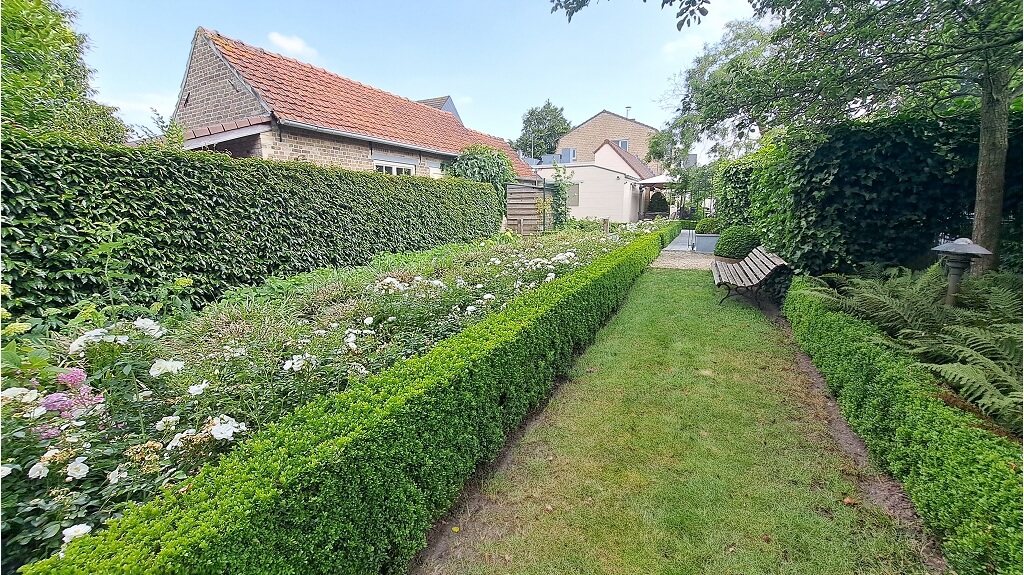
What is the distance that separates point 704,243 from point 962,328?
13.2 m

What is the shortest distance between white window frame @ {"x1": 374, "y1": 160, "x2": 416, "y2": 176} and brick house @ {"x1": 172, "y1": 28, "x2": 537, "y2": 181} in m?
0.03

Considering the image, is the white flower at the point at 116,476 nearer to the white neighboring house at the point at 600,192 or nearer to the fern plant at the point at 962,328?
the fern plant at the point at 962,328

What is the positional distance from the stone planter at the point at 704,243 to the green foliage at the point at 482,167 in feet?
22.8

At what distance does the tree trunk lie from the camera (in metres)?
3.66

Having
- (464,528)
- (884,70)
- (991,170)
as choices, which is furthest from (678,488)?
(991,170)

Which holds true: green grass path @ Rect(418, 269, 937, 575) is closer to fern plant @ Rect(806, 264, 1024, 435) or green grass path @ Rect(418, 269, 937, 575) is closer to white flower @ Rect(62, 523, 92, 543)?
fern plant @ Rect(806, 264, 1024, 435)

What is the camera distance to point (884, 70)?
359 centimetres

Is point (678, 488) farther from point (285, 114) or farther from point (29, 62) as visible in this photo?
point (285, 114)

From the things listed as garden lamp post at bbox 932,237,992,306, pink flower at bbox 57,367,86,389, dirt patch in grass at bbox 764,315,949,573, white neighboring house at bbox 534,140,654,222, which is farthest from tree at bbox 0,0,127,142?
white neighboring house at bbox 534,140,654,222

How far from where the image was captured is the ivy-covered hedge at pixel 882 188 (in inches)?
174

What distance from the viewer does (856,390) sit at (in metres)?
3.08

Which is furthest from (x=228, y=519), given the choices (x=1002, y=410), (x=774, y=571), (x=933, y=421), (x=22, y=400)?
(x=1002, y=410)

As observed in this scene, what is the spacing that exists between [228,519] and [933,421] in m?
3.19

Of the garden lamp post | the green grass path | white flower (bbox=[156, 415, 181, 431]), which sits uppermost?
the garden lamp post
